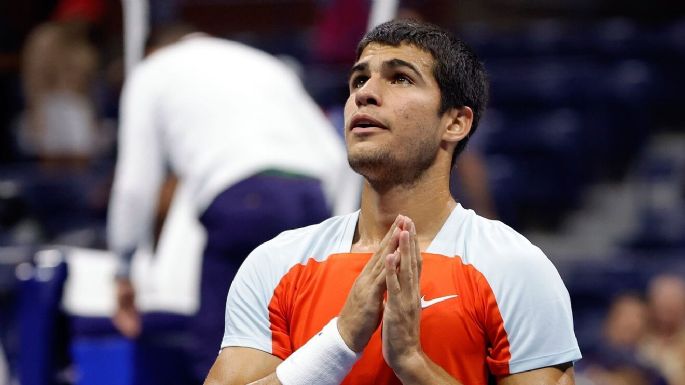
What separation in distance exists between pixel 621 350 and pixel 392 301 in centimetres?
394

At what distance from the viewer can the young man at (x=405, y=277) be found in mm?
2438

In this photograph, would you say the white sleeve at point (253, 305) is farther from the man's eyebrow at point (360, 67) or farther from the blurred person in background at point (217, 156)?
the blurred person in background at point (217, 156)

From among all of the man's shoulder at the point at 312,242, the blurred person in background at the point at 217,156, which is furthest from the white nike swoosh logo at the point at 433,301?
the blurred person in background at the point at 217,156

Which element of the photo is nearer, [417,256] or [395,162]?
[417,256]

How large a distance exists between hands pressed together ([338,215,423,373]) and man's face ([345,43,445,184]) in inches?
7.8

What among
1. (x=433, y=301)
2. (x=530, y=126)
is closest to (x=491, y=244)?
(x=433, y=301)

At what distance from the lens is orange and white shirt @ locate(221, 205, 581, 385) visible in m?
2.47

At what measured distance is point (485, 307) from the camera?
2500 mm

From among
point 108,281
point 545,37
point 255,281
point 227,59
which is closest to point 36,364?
point 108,281

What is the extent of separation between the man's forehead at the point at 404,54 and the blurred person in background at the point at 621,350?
310 cm

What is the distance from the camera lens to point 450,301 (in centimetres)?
251

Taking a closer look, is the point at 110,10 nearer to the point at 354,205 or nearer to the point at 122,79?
the point at 122,79

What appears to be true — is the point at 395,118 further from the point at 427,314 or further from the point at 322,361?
the point at 322,361

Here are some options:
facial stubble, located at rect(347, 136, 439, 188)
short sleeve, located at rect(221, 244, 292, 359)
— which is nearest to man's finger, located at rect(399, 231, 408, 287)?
facial stubble, located at rect(347, 136, 439, 188)
